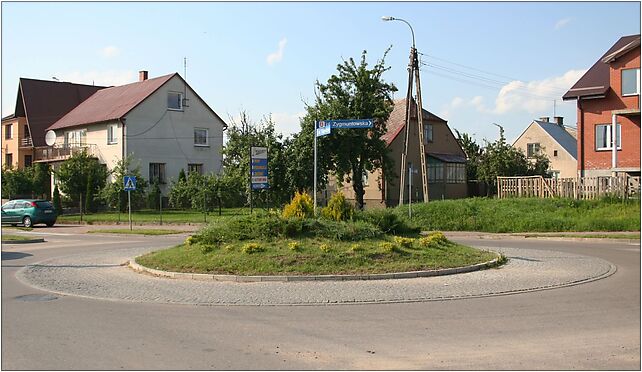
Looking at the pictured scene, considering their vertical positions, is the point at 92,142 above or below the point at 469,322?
above

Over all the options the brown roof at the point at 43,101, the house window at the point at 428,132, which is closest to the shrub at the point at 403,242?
the house window at the point at 428,132

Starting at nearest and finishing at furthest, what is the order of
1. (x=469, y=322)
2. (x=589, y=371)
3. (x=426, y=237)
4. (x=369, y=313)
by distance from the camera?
(x=589, y=371) < (x=469, y=322) < (x=369, y=313) < (x=426, y=237)

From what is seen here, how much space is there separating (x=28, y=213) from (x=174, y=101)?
67.8 ft

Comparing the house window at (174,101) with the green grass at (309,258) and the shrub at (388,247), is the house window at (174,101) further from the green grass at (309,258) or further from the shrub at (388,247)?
the shrub at (388,247)

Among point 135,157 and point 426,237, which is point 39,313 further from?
point 135,157

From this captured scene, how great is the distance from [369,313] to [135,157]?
44.9 metres

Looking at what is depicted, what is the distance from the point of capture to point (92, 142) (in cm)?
5494

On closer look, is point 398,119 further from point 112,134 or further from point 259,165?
point 259,165

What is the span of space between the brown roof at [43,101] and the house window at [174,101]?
1447 cm

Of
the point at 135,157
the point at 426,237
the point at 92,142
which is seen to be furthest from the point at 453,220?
the point at 92,142

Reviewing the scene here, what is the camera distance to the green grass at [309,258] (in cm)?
1405

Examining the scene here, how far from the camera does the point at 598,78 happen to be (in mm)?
41562

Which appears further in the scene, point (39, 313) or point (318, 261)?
point (318, 261)

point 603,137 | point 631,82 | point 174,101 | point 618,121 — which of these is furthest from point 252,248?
point 174,101
